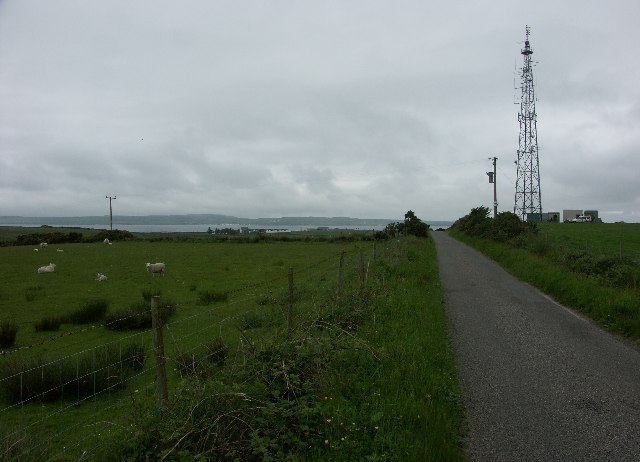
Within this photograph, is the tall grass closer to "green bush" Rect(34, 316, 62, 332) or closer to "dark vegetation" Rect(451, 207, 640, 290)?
"dark vegetation" Rect(451, 207, 640, 290)

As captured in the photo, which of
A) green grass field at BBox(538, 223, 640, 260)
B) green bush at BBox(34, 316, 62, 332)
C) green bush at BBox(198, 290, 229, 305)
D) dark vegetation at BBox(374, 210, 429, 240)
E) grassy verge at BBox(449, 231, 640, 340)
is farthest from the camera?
dark vegetation at BBox(374, 210, 429, 240)

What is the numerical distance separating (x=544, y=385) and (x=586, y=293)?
724 centimetres

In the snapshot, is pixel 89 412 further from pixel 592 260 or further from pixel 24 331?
pixel 592 260

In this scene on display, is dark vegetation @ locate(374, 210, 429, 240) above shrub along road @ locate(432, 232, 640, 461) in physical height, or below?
above

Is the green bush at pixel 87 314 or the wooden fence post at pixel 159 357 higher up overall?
the wooden fence post at pixel 159 357

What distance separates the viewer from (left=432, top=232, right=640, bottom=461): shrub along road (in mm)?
4781

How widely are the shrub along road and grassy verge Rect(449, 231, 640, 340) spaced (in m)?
0.45

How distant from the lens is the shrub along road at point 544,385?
4781 millimetres

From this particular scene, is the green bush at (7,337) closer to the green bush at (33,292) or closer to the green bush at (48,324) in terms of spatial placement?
the green bush at (48,324)

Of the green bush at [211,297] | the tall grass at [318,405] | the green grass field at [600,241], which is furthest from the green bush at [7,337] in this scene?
the green grass field at [600,241]

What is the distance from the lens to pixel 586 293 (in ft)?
40.7

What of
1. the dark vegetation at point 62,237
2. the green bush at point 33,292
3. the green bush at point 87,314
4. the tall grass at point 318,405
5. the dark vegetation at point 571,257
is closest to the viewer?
the tall grass at point 318,405

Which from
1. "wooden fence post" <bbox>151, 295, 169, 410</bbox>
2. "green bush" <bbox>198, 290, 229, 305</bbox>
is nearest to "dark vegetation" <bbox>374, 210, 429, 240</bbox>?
"green bush" <bbox>198, 290, 229, 305</bbox>

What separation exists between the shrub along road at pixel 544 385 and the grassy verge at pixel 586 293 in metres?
0.45
